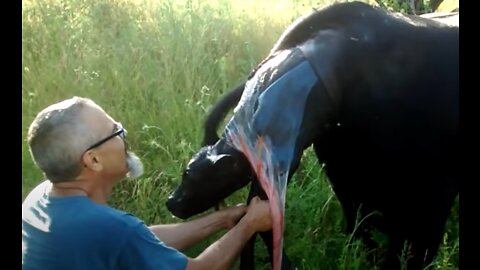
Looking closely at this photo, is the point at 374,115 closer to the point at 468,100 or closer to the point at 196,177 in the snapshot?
the point at 468,100

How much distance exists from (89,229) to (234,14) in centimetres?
478

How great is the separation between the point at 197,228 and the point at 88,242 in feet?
2.60

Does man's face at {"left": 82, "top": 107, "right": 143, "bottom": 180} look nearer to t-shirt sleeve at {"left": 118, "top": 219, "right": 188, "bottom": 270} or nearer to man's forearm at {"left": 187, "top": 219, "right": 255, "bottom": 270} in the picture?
t-shirt sleeve at {"left": 118, "top": 219, "right": 188, "bottom": 270}

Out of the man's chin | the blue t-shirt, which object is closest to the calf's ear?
the man's chin

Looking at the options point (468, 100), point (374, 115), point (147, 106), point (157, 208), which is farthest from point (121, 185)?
point (468, 100)

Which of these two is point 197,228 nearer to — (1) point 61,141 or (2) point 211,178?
(2) point 211,178

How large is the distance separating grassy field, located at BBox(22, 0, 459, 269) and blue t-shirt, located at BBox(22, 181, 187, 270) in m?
1.64

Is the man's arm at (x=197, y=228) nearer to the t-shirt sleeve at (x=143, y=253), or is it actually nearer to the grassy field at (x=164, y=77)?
the t-shirt sleeve at (x=143, y=253)

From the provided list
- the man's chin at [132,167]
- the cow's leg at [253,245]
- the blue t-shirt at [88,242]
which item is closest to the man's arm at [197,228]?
the cow's leg at [253,245]

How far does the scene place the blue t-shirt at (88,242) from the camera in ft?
9.23

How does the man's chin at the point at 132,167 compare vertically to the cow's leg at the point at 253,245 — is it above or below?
above

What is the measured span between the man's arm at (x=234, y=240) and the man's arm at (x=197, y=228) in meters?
0.18

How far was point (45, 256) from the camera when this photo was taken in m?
2.86

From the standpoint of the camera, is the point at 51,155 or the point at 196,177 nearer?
the point at 51,155
